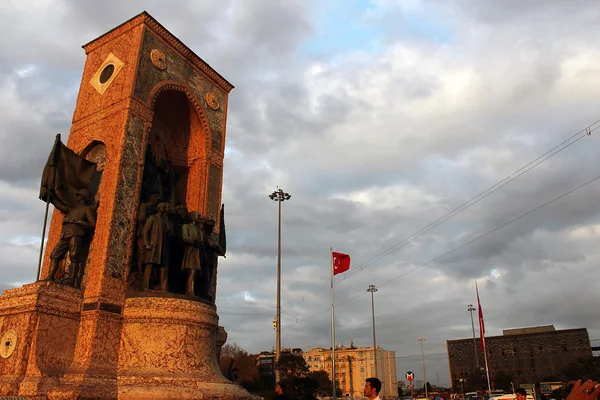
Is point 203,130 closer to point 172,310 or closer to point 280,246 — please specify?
point 172,310

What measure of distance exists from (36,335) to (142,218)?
360 centimetres

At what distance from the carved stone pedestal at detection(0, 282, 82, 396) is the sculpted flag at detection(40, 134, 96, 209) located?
99.4 inches

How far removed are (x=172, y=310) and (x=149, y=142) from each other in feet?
19.8

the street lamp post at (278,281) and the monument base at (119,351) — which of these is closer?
the monument base at (119,351)

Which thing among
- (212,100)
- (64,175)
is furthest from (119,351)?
(212,100)

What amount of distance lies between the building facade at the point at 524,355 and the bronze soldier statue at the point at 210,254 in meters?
81.3

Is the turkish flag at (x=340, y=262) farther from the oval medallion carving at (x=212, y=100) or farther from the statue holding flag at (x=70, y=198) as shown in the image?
the statue holding flag at (x=70, y=198)

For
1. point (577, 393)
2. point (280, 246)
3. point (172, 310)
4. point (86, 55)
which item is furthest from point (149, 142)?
point (280, 246)

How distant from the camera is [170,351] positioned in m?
10.8

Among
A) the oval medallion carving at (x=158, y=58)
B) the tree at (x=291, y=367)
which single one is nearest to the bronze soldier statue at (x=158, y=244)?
the oval medallion carving at (x=158, y=58)

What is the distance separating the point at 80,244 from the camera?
1162cm

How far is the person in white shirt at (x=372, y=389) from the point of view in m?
5.05

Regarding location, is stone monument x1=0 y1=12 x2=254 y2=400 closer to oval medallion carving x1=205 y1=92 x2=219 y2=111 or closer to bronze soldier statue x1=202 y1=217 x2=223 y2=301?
bronze soldier statue x1=202 y1=217 x2=223 y2=301

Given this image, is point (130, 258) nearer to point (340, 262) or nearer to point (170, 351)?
point (170, 351)
